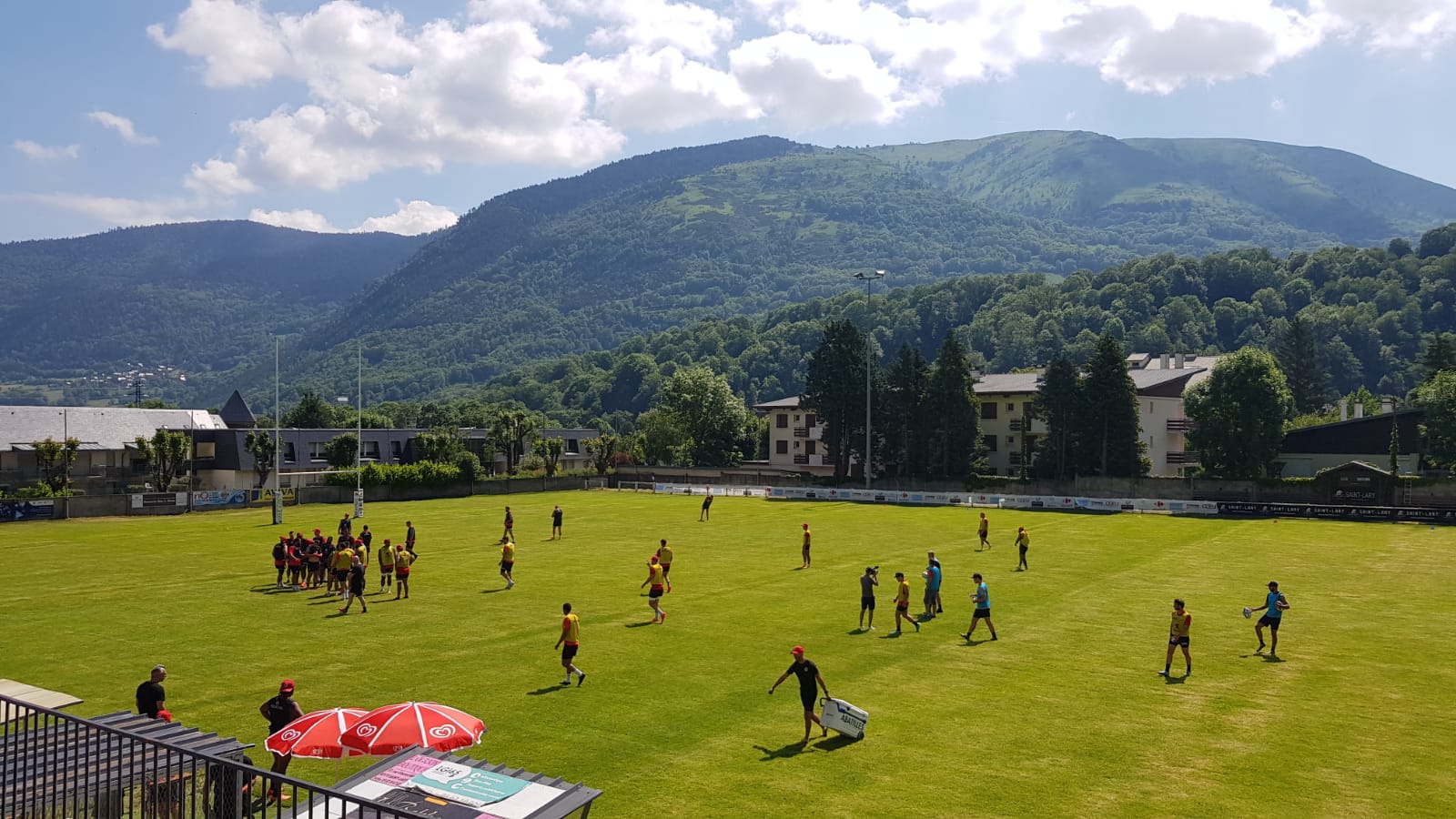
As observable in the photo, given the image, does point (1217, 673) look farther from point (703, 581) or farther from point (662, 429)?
point (662, 429)

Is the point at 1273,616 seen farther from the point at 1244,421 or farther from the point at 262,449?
the point at 262,449

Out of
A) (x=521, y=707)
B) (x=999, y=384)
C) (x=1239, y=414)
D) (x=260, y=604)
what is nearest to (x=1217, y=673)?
A: (x=521, y=707)

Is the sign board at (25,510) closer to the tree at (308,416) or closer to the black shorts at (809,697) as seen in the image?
the black shorts at (809,697)

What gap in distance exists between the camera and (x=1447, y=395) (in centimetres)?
7469

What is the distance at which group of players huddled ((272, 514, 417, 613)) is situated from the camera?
1147 inches

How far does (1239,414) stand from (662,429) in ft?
192

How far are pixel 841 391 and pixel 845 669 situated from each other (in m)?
72.2

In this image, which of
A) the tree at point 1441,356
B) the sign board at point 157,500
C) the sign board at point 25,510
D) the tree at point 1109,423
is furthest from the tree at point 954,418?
the sign board at point 25,510

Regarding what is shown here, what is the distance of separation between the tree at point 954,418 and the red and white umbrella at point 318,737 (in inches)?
2998

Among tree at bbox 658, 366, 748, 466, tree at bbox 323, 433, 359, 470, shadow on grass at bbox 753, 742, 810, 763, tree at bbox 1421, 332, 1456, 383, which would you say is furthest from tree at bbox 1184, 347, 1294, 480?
tree at bbox 323, 433, 359, 470

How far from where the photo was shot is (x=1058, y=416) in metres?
82.9

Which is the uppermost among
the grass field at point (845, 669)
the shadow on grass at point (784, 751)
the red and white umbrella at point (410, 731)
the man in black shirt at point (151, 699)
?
the red and white umbrella at point (410, 731)

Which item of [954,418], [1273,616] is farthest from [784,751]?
[954,418]

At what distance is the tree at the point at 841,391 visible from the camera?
92.2 m
